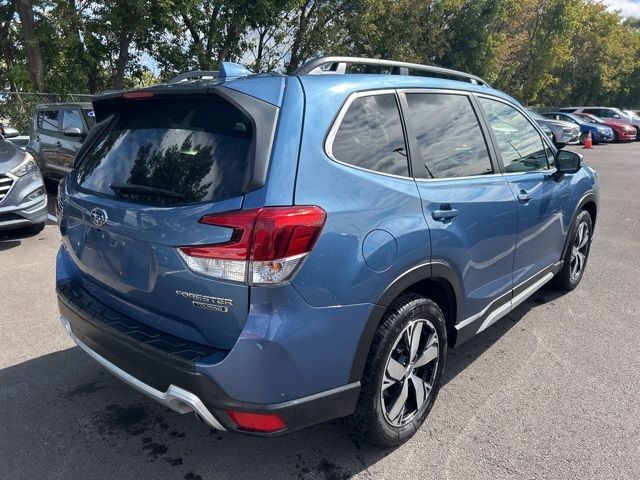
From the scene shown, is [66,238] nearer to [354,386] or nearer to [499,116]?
[354,386]

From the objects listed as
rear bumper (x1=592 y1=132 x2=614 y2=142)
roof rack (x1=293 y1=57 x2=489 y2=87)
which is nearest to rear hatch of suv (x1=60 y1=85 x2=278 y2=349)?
roof rack (x1=293 y1=57 x2=489 y2=87)

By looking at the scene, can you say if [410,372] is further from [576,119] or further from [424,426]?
[576,119]

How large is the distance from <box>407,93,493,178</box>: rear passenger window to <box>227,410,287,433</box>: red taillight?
1.34m

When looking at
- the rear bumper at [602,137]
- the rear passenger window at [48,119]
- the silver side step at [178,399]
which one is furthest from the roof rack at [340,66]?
the rear bumper at [602,137]

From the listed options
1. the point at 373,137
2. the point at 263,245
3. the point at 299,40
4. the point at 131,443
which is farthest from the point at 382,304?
the point at 299,40

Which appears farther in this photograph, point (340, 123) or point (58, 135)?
point (58, 135)

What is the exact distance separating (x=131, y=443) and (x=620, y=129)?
27.7m

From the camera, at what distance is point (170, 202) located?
2.23 meters

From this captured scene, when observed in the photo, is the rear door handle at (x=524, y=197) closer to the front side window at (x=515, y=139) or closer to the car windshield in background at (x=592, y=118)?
the front side window at (x=515, y=139)

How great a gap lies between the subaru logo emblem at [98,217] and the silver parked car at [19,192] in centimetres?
438

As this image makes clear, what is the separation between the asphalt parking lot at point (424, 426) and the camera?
253 centimetres

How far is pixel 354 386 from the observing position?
228 cm

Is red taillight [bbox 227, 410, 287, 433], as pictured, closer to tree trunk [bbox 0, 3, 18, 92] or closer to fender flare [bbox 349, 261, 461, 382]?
fender flare [bbox 349, 261, 461, 382]

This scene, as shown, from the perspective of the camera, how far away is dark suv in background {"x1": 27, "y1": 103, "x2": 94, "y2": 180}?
8781 millimetres
